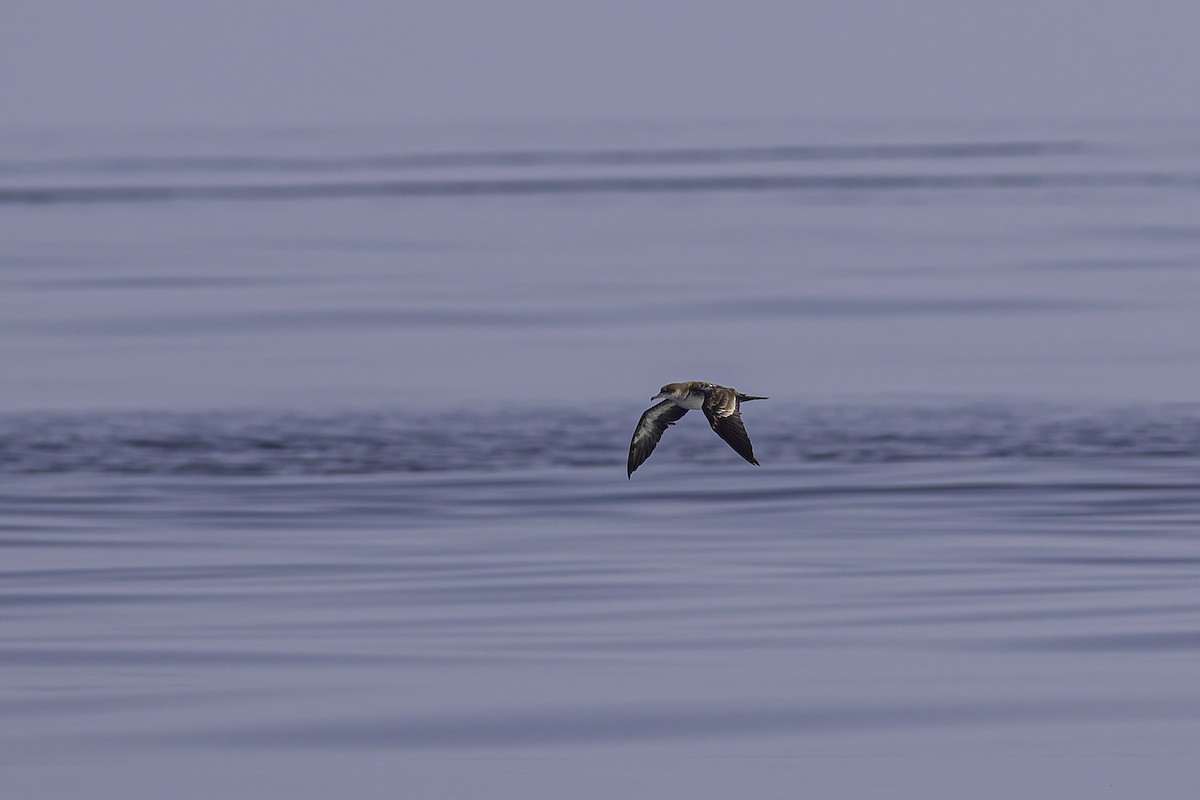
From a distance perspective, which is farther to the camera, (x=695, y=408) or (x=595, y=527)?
(x=595, y=527)

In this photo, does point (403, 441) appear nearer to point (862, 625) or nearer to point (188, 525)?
point (188, 525)

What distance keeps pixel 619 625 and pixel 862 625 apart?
1368 mm

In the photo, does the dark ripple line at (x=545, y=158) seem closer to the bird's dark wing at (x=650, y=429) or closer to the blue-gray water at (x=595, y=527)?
the blue-gray water at (x=595, y=527)

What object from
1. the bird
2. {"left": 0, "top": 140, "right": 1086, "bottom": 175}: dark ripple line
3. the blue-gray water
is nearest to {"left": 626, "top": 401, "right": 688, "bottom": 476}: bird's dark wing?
the bird

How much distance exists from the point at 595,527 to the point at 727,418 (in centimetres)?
724

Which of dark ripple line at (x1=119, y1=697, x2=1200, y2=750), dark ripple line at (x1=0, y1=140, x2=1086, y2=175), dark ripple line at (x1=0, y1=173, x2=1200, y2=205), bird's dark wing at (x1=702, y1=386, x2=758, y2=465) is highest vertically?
dark ripple line at (x1=0, y1=140, x2=1086, y2=175)

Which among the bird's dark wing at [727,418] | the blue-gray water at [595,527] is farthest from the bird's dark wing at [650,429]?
the blue-gray water at [595,527]

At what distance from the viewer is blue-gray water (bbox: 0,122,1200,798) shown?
477 inches

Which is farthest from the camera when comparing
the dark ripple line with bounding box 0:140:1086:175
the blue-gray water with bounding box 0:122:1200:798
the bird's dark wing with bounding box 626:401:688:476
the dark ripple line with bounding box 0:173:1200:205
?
the dark ripple line with bounding box 0:140:1086:175

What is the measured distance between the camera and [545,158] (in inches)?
4235

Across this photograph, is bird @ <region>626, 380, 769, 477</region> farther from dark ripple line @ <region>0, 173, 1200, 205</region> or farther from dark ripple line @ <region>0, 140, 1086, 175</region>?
dark ripple line @ <region>0, 140, 1086, 175</region>

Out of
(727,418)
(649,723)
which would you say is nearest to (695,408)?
(727,418)

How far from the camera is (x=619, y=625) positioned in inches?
575

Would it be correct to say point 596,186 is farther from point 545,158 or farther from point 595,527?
point 595,527
